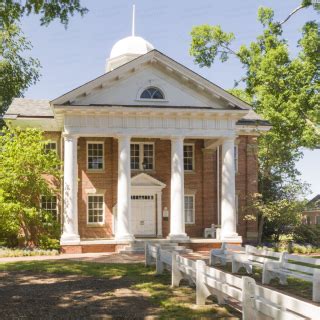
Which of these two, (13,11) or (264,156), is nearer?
(13,11)

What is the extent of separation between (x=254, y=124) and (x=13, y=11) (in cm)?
2028

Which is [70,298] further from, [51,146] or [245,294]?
[51,146]

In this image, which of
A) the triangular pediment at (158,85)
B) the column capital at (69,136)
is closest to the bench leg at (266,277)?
the triangular pediment at (158,85)

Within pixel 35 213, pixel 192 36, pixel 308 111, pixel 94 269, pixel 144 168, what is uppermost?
pixel 192 36

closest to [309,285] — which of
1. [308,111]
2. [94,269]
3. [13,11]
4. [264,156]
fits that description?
[94,269]

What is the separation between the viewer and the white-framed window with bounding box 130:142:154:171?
100ft

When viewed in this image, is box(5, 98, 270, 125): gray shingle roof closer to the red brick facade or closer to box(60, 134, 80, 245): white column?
the red brick facade

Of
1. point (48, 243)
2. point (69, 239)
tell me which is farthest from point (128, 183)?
point (48, 243)

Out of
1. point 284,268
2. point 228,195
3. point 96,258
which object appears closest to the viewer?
point 284,268

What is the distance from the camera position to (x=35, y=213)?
86.3ft

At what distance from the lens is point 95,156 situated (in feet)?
98.9

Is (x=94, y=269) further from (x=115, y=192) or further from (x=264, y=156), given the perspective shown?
(x=264, y=156)

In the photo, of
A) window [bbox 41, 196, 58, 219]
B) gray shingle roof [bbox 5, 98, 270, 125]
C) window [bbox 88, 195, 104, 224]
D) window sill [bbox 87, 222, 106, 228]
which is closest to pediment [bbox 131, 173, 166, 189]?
window [bbox 88, 195, 104, 224]

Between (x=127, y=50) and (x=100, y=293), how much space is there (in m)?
28.4
